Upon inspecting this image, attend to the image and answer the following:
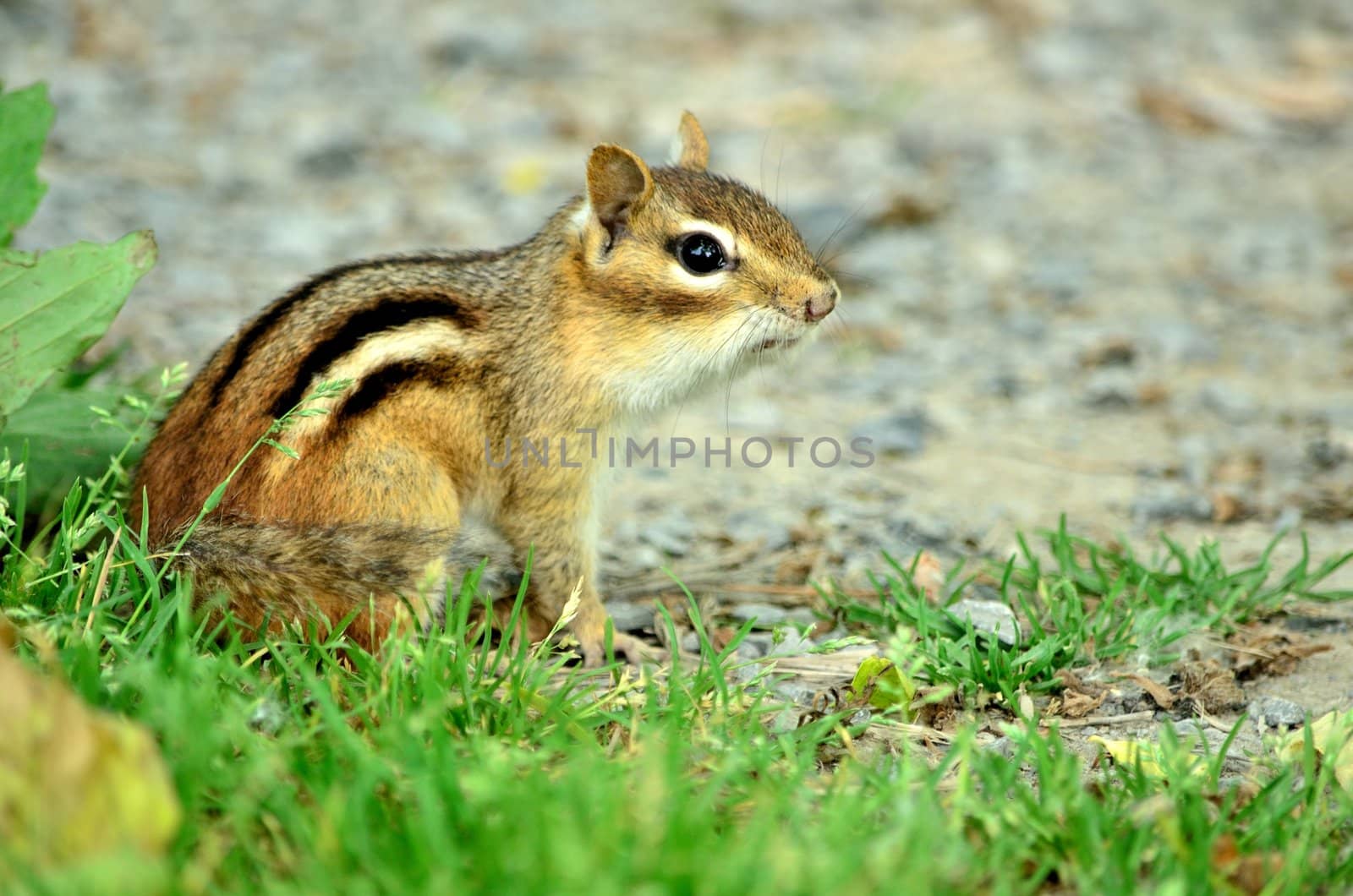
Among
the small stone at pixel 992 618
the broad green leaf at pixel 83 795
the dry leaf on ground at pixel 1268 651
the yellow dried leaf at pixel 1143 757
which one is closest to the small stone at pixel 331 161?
the small stone at pixel 992 618

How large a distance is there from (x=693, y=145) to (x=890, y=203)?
3.55 metres

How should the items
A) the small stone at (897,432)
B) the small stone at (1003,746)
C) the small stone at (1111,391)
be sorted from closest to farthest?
the small stone at (1003,746), the small stone at (897,432), the small stone at (1111,391)

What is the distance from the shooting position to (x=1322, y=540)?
15.4 feet

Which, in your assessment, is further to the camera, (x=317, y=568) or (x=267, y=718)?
(x=317, y=568)

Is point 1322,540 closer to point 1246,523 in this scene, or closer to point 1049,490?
point 1246,523

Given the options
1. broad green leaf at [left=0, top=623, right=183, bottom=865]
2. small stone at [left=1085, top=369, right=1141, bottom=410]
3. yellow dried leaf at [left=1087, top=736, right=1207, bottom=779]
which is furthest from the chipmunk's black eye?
small stone at [left=1085, top=369, right=1141, bottom=410]

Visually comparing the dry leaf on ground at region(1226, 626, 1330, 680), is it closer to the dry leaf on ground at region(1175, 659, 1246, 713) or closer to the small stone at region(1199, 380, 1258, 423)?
the dry leaf on ground at region(1175, 659, 1246, 713)

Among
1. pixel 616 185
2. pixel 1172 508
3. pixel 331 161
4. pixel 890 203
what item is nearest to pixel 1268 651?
pixel 1172 508

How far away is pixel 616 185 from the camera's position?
3945 millimetres

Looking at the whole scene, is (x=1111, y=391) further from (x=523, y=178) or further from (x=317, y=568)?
(x=317, y=568)

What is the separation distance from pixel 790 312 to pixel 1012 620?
1020mm

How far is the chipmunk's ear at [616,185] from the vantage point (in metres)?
3.87

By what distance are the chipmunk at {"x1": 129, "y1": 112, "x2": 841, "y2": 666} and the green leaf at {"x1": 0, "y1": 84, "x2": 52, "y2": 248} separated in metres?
0.67

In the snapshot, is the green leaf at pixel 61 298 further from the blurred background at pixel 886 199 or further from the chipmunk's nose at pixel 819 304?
the chipmunk's nose at pixel 819 304
